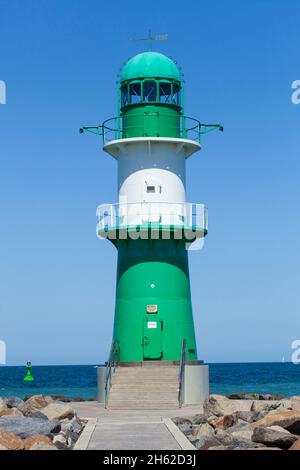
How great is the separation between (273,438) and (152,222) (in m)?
13.0

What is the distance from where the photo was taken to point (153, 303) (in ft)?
96.4

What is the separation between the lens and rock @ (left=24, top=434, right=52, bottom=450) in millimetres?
16586

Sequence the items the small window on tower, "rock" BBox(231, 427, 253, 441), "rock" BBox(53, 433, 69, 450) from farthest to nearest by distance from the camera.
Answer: the small window on tower → "rock" BBox(231, 427, 253, 441) → "rock" BBox(53, 433, 69, 450)

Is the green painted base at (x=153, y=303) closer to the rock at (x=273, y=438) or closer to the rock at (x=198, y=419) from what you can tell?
the rock at (x=198, y=419)

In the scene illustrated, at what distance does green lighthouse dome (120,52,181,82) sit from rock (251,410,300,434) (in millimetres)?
13396

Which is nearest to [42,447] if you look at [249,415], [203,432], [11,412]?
[203,432]

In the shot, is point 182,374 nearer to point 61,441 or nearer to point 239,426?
point 239,426

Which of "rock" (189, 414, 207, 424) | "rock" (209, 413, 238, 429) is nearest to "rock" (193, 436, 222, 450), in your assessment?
"rock" (209, 413, 238, 429)

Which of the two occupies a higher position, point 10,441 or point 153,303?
point 153,303

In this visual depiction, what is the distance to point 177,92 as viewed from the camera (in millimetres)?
30688

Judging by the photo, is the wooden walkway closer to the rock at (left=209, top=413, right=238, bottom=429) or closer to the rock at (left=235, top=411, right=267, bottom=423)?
the rock at (left=209, top=413, right=238, bottom=429)

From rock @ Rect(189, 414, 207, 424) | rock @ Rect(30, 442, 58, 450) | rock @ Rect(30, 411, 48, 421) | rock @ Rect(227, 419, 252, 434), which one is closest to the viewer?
rock @ Rect(30, 442, 58, 450)
